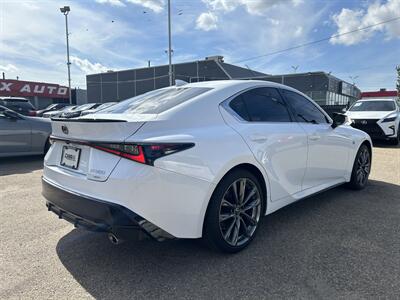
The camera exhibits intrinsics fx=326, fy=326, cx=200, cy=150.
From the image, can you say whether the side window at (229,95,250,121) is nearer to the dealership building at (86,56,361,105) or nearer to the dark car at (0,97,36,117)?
the dark car at (0,97,36,117)

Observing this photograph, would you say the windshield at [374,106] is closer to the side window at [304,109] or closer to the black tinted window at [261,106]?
the side window at [304,109]

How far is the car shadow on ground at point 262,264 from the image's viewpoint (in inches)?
94.6

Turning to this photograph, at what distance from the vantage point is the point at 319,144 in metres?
3.95

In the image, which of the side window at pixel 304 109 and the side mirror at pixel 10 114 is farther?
the side mirror at pixel 10 114

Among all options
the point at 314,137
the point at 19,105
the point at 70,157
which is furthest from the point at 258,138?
the point at 19,105

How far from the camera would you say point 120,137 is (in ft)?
7.90

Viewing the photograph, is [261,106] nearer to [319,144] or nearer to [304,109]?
[304,109]

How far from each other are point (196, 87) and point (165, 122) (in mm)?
869

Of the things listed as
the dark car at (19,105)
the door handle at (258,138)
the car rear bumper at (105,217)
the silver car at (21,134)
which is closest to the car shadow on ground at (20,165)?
the silver car at (21,134)

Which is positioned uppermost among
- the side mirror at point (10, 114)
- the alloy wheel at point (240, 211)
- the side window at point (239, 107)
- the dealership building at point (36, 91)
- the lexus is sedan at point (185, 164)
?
the dealership building at point (36, 91)

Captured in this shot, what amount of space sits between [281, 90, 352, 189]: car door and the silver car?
6279 mm

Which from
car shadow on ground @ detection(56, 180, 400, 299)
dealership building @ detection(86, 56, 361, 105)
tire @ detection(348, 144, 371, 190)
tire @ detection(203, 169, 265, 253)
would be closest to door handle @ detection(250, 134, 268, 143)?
tire @ detection(203, 169, 265, 253)

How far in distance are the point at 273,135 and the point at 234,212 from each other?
0.88 metres

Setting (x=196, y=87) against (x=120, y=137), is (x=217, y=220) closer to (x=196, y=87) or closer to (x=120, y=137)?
(x=120, y=137)
